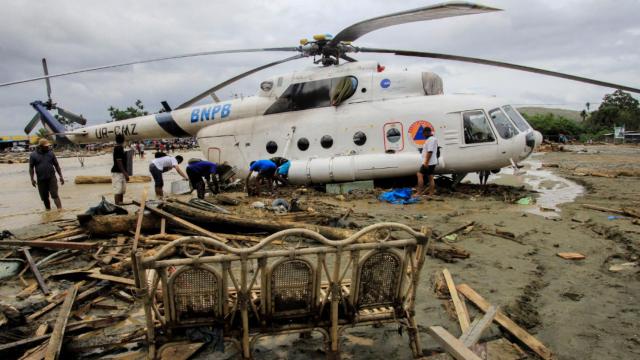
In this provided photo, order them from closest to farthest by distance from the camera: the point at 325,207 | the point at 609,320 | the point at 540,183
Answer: the point at 609,320 < the point at 325,207 < the point at 540,183

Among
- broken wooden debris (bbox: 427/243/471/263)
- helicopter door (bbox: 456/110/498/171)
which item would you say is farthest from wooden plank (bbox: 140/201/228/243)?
helicopter door (bbox: 456/110/498/171)

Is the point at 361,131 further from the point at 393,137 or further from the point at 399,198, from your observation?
the point at 399,198

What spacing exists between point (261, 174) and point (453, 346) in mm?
8964

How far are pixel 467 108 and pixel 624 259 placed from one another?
20.3ft

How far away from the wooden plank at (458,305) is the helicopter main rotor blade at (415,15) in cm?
506

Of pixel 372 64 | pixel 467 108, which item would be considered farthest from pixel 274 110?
pixel 467 108

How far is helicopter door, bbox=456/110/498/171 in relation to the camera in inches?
422

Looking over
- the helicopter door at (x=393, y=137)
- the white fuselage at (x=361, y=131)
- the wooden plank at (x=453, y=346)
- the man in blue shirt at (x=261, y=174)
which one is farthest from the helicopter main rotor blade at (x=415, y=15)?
the wooden plank at (x=453, y=346)

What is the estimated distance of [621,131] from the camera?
49812 millimetres

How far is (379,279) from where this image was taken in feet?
10.7

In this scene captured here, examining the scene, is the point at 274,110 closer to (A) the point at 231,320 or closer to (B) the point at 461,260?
(B) the point at 461,260

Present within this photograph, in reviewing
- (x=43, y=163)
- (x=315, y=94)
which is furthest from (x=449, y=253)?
(x=43, y=163)

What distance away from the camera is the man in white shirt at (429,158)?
10320 mm

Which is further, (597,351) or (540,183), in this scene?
(540,183)
